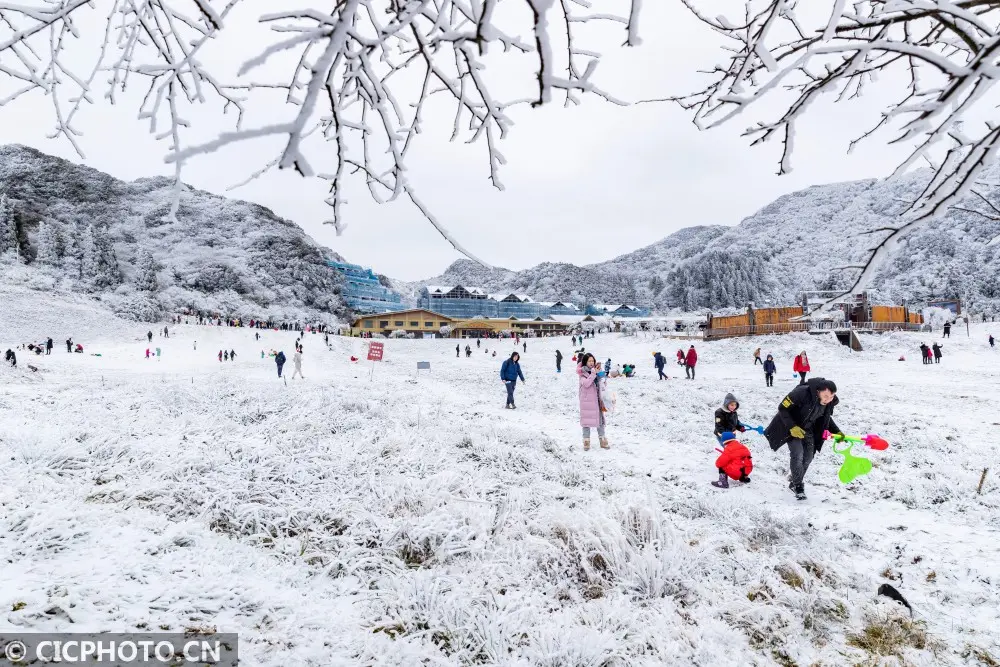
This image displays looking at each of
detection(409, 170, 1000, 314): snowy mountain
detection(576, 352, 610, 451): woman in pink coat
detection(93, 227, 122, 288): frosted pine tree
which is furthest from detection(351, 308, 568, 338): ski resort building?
detection(576, 352, 610, 451): woman in pink coat

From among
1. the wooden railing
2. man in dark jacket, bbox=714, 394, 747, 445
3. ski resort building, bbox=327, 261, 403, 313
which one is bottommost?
Answer: man in dark jacket, bbox=714, 394, 747, 445

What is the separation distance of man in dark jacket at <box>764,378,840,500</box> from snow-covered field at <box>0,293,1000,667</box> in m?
0.39

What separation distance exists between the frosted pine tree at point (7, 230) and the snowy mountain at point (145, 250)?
6.4 inches

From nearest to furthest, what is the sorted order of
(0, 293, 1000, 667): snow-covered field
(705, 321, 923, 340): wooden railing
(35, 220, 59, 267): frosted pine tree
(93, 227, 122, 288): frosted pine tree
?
1. (0, 293, 1000, 667): snow-covered field
2. (705, 321, 923, 340): wooden railing
3. (93, 227, 122, 288): frosted pine tree
4. (35, 220, 59, 267): frosted pine tree

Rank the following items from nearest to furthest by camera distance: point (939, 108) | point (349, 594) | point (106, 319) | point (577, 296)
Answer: point (939, 108), point (349, 594), point (106, 319), point (577, 296)

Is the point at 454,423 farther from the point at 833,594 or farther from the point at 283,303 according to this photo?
the point at 283,303

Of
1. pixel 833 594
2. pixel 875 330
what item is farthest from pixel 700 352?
pixel 833 594

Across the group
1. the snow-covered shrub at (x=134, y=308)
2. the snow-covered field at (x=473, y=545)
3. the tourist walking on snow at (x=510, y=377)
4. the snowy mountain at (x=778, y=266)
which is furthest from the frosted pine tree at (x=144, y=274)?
the snow-covered field at (x=473, y=545)

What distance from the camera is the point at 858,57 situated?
1578mm

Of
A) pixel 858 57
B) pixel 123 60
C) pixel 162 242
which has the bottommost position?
pixel 858 57

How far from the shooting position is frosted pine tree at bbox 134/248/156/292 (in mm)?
73125

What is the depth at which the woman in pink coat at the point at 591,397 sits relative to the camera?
24.7 feet

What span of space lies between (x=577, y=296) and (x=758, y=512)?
12366 centimetres

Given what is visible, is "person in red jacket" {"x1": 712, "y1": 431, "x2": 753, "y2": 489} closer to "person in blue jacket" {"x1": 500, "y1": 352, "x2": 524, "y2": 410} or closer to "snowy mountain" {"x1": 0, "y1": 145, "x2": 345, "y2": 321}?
"person in blue jacket" {"x1": 500, "y1": 352, "x2": 524, "y2": 410}
